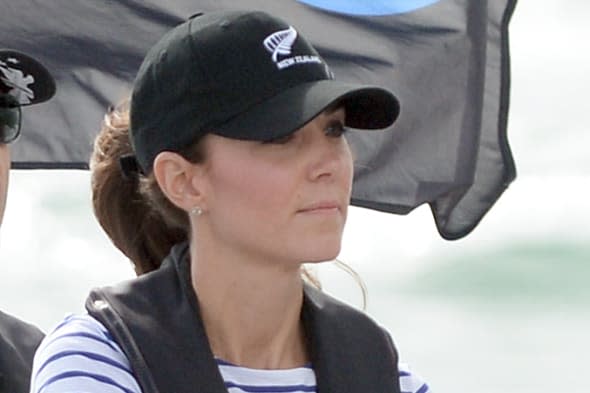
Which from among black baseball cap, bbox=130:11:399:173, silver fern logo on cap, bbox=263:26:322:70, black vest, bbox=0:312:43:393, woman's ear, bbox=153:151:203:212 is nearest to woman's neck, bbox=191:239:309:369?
woman's ear, bbox=153:151:203:212

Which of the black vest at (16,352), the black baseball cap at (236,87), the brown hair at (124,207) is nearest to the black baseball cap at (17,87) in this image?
the black vest at (16,352)

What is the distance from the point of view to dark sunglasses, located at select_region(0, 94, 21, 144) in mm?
4160

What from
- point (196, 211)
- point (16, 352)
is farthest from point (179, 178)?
point (16, 352)

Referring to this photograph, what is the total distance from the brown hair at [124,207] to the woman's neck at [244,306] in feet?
0.93

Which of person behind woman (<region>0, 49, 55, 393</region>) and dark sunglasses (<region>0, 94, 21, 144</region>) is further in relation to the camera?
dark sunglasses (<region>0, 94, 21, 144</region>)

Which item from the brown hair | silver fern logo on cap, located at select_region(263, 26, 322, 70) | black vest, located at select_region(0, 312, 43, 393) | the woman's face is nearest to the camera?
the woman's face

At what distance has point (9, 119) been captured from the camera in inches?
165

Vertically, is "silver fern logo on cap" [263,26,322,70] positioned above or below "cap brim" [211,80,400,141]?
above

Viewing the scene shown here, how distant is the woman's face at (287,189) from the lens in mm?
3006

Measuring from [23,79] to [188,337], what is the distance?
4.29 feet

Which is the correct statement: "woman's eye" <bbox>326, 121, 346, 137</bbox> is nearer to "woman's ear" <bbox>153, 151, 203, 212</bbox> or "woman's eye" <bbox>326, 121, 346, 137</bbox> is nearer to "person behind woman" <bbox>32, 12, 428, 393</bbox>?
"person behind woman" <bbox>32, 12, 428, 393</bbox>

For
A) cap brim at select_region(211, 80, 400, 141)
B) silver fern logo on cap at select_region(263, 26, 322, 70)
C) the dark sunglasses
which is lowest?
the dark sunglasses

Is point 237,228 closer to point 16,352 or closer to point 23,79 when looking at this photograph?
point 16,352

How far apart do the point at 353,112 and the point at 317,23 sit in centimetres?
239
